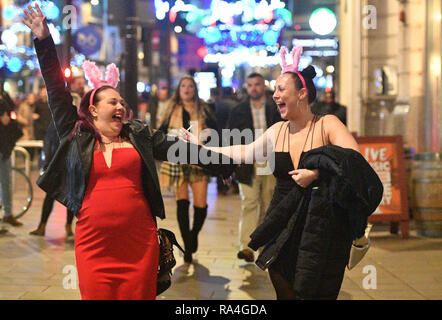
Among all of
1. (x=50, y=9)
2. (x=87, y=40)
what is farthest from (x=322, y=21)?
(x=50, y=9)

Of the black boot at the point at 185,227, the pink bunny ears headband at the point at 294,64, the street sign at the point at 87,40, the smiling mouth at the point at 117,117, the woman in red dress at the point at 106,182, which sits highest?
the street sign at the point at 87,40

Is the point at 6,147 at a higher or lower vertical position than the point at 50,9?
lower

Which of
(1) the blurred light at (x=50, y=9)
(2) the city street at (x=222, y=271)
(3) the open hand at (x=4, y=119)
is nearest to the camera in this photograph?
(2) the city street at (x=222, y=271)

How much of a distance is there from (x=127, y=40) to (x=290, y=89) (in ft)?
17.6

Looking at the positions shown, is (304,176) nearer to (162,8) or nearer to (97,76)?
(97,76)

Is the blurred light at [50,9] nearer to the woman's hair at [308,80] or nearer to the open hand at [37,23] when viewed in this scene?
the open hand at [37,23]

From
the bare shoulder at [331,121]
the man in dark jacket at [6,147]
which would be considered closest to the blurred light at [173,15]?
the man in dark jacket at [6,147]

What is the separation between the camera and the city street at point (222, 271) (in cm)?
644

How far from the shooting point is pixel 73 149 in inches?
166

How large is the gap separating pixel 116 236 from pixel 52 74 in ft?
Result: 3.55

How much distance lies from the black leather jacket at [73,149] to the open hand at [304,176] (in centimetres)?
71

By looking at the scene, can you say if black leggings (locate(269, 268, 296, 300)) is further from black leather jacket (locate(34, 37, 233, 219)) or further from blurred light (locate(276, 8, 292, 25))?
blurred light (locate(276, 8, 292, 25))
